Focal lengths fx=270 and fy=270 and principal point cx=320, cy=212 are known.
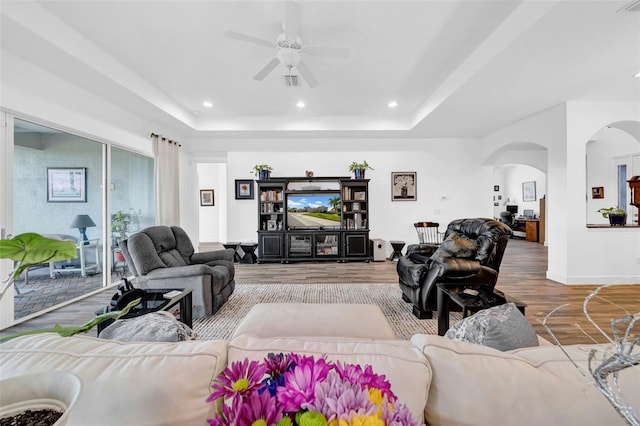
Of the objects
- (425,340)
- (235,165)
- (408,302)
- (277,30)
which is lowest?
(408,302)

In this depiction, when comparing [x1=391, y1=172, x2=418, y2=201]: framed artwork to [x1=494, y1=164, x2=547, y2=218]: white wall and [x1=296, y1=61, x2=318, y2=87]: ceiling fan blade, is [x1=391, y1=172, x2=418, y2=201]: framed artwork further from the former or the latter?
[x1=494, y1=164, x2=547, y2=218]: white wall

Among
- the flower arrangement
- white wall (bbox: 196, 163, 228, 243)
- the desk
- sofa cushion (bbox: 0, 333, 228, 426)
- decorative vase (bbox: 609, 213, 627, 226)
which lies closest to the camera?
the flower arrangement

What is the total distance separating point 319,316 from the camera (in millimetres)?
1787

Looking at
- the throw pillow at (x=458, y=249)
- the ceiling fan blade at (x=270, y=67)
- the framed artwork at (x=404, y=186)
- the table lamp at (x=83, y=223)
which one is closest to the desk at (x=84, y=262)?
the table lamp at (x=83, y=223)

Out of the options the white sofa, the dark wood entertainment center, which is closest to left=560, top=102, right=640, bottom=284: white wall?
the dark wood entertainment center

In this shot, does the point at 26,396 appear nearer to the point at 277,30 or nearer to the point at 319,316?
→ the point at 319,316

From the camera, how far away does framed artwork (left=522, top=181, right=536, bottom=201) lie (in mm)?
9867

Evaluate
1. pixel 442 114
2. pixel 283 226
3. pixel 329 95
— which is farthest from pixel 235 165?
pixel 442 114

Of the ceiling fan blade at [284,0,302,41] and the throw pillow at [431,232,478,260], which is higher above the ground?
the ceiling fan blade at [284,0,302,41]

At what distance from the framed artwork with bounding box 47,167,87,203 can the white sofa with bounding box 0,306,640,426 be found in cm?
350

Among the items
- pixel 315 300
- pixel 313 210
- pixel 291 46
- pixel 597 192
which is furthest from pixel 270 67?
pixel 597 192

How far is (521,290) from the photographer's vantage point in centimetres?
384

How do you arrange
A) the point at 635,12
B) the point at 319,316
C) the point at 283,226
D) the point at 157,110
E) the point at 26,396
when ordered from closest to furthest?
the point at 26,396 < the point at 319,316 < the point at 635,12 < the point at 157,110 < the point at 283,226

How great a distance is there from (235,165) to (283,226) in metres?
1.86
